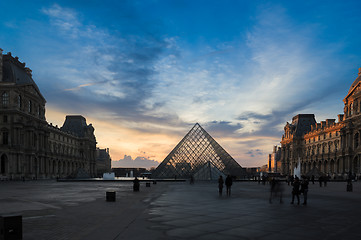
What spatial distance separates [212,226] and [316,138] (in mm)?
86188

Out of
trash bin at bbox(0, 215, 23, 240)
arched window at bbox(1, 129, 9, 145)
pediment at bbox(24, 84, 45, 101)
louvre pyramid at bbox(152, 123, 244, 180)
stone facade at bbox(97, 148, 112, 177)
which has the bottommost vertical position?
stone facade at bbox(97, 148, 112, 177)

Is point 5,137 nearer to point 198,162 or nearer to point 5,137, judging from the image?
point 5,137

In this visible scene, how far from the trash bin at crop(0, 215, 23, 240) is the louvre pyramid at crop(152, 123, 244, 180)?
3824cm

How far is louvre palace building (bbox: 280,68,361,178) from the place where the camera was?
211 feet

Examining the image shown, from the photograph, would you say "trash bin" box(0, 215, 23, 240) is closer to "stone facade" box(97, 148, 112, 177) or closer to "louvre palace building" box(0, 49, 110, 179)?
"louvre palace building" box(0, 49, 110, 179)

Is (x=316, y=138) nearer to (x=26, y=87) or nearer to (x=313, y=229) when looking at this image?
(x=26, y=87)

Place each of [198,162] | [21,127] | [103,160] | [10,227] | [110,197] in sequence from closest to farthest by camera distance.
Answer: [10,227] < [110,197] < [198,162] < [21,127] < [103,160]

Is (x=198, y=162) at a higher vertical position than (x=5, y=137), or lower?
lower

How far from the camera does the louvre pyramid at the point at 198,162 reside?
147 feet

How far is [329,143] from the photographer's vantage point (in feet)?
257

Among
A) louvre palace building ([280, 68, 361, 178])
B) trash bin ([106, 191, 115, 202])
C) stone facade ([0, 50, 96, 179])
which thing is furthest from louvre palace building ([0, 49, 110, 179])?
louvre palace building ([280, 68, 361, 178])

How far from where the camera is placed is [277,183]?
13898 mm

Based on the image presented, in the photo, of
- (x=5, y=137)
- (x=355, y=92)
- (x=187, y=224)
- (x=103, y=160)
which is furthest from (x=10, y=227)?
(x=103, y=160)

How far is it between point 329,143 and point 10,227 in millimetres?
82462
